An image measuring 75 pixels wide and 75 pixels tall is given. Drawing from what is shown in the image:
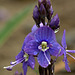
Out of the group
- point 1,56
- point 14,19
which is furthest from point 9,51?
point 14,19

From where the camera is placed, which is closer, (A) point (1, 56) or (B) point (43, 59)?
Result: (B) point (43, 59)

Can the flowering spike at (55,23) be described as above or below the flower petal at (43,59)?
above

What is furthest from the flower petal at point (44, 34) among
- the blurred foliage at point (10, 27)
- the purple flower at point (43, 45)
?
the blurred foliage at point (10, 27)

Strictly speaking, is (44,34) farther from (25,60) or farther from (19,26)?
(19,26)

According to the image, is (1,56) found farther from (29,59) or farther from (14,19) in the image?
(29,59)

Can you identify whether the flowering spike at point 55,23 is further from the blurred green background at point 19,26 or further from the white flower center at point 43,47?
the blurred green background at point 19,26

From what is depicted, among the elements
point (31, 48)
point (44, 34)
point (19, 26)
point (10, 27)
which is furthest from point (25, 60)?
point (19, 26)
